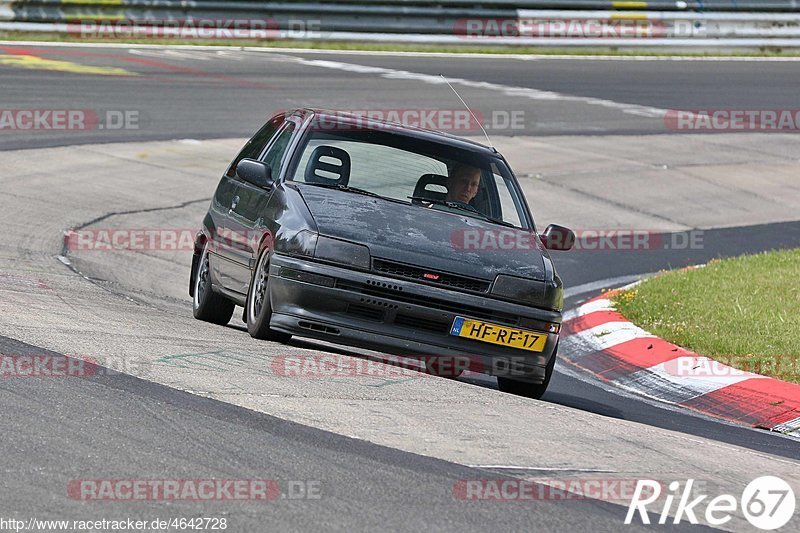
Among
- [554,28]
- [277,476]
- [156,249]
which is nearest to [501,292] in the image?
[277,476]

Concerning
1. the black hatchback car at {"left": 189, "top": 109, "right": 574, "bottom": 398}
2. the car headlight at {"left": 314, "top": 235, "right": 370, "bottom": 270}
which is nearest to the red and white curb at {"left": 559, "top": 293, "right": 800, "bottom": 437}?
the black hatchback car at {"left": 189, "top": 109, "right": 574, "bottom": 398}

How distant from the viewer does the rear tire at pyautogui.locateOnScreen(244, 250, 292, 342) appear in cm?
816

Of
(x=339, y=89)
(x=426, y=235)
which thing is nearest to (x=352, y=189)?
(x=426, y=235)

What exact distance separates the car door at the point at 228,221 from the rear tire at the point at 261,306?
0.57 m

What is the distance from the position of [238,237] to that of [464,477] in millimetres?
3944

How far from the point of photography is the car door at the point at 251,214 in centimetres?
878

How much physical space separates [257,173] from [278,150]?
1.89ft

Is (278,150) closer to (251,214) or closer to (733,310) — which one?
(251,214)

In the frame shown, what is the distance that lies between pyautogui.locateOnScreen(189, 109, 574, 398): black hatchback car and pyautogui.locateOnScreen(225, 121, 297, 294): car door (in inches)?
0.6

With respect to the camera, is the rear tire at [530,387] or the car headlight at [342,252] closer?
the car headlight at [342,252]

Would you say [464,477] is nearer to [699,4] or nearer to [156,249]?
[156,249]

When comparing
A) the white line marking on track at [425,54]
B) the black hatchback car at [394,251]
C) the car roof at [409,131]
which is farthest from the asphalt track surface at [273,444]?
the white line marking on track at [425,54]

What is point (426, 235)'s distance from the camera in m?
8.19

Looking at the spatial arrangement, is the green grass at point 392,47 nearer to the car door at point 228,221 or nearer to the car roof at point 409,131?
the car door at point 228,221
